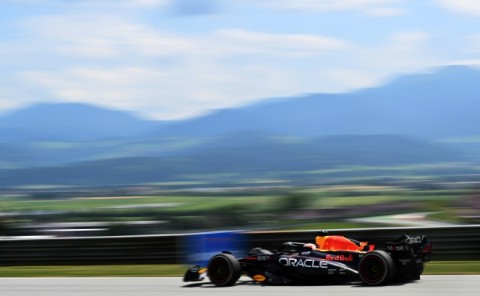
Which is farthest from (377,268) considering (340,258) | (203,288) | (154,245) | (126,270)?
(154,245)

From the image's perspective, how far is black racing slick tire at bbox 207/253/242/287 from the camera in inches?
508

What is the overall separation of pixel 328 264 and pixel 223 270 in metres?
1.51

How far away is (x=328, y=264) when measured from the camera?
12352mm

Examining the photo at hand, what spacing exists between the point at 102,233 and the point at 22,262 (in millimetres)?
9912

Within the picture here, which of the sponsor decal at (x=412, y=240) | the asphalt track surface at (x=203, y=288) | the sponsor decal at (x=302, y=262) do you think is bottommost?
the asphalt track surface at (x=203, y=288)

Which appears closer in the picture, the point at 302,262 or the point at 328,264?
the point at 328,264

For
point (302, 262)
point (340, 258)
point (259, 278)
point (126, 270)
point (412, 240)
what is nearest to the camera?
point (412, 240)

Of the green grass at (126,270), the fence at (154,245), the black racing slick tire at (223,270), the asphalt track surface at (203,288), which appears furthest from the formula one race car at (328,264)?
the fence at (154,245)

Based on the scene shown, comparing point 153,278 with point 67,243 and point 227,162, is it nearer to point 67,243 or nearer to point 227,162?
point 67,243

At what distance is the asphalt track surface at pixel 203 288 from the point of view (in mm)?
11414

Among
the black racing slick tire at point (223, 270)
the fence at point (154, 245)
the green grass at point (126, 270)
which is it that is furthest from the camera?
the fence at point (154, 245)

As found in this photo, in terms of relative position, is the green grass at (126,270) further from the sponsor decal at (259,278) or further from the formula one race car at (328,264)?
the sponsor decal at (259,278)

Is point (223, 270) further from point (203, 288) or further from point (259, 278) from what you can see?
point (259, 278)

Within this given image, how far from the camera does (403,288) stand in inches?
457
